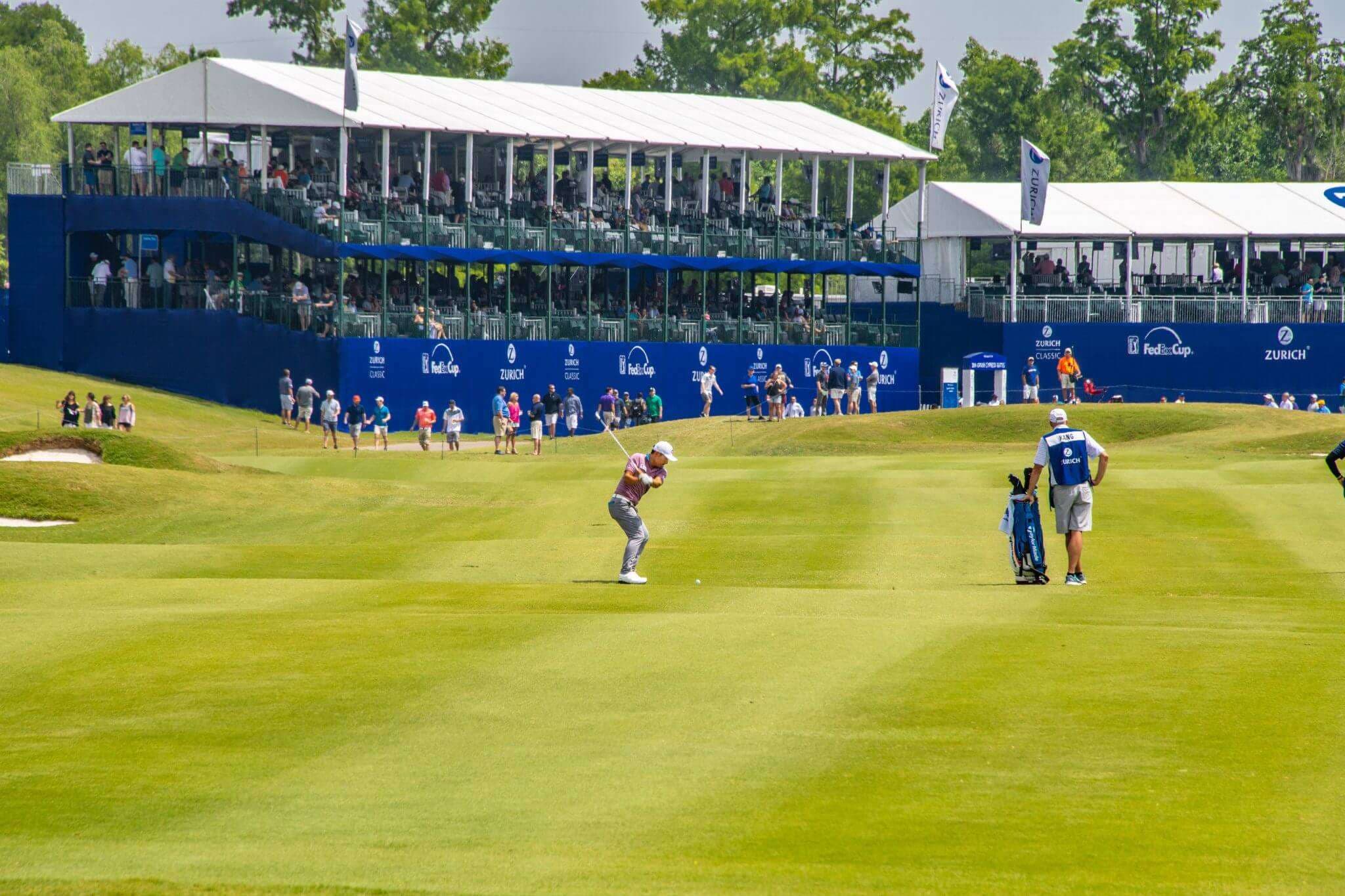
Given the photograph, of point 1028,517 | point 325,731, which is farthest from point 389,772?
point 1028,517

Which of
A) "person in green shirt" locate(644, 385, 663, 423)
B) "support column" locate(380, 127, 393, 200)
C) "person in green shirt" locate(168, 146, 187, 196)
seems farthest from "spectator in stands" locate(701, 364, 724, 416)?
"person in green shirt" locate(168, 146, 187, 196)

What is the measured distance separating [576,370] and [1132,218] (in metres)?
24.2

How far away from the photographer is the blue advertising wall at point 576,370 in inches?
2109

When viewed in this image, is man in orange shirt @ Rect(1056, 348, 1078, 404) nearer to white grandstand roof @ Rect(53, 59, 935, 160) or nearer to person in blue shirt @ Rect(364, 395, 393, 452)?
white grandstand roof @ Rect(53, 59, 935, 160)

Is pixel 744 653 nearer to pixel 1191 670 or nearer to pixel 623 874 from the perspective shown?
pixel 1191 670

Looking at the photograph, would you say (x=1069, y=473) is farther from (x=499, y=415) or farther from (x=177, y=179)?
(x=177, y=179)

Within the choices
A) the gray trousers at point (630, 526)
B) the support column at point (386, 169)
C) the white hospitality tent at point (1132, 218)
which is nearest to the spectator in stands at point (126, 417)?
the support column at point (386, 169)

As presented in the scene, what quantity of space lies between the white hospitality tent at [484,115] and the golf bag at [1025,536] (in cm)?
3850

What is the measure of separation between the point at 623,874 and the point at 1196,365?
5831cm

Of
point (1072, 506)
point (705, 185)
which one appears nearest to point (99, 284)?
point (705, 185)

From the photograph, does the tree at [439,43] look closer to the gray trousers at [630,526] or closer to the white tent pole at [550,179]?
the white tent pole at [550,179]

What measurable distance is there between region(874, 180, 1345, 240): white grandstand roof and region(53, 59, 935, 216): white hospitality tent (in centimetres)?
323

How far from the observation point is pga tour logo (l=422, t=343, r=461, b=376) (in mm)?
54219

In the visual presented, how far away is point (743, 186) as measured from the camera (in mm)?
65438
